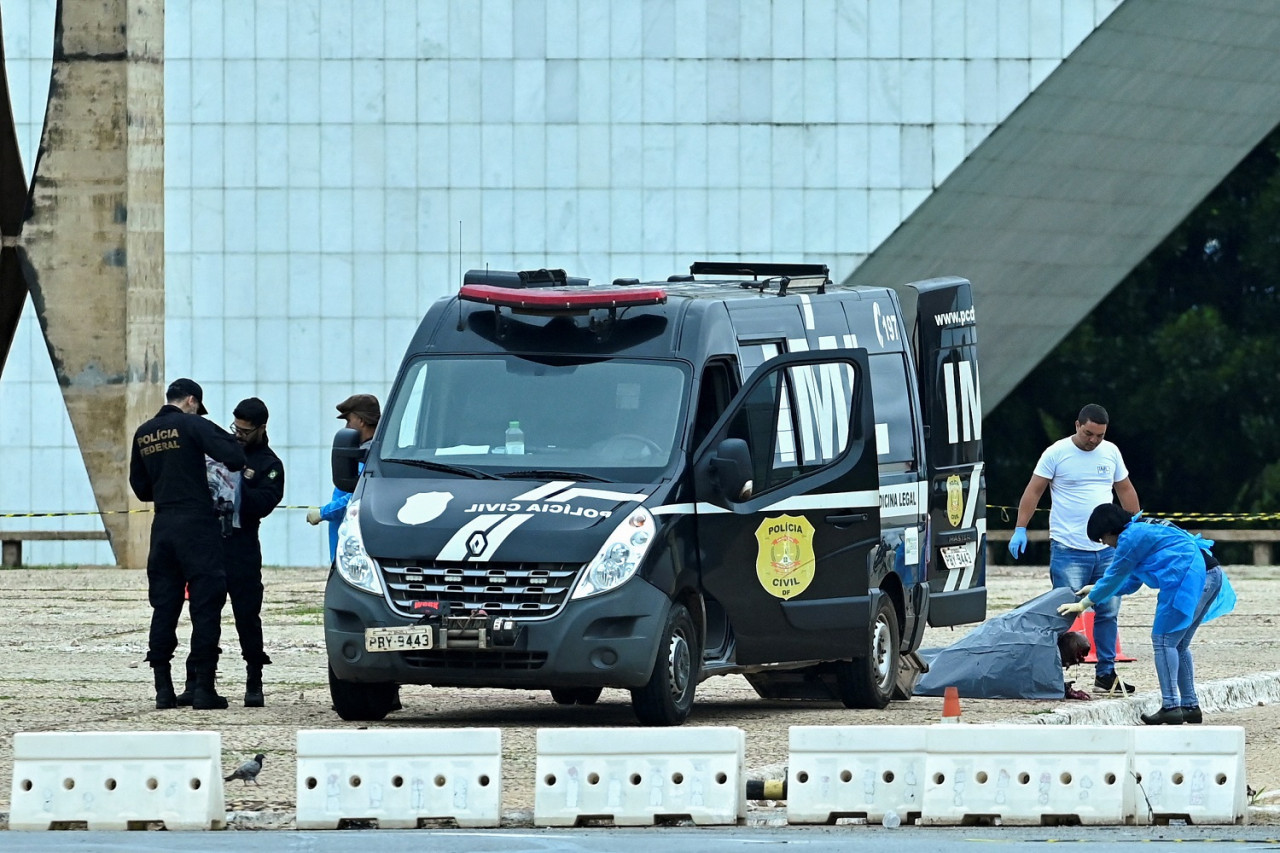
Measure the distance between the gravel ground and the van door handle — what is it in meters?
1.04

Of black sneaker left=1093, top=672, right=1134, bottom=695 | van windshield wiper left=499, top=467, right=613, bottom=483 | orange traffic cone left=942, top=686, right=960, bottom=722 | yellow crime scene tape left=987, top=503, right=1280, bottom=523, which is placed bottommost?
black sneaker left=1093, top=672, right=1134, bottom=695

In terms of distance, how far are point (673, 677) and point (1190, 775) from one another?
11.1 feet

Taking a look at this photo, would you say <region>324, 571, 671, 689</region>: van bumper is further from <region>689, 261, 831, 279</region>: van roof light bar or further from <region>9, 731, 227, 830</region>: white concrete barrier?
<region>689, 261, 831, 279</region>: van roof light bar

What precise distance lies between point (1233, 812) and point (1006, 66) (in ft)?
65.6

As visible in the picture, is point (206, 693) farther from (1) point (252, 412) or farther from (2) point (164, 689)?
(1) point (252, 412)

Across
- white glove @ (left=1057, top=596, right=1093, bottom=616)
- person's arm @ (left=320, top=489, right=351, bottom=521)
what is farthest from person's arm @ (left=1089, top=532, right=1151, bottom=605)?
person's arm @ (left=320, top=489, right=351, bottom=521)

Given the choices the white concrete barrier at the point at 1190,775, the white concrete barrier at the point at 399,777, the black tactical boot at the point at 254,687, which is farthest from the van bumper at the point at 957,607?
the white concrete barrier at the point at 399,777

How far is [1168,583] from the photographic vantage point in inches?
520

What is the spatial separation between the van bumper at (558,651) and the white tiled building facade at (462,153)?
1764 centimetres

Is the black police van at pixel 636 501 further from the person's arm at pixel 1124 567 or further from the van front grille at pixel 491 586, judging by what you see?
the person's arm at pixel 1124 567

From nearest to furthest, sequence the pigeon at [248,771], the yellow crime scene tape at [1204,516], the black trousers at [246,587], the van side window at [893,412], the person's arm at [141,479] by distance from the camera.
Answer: the pigeon at [248,771] → the person's arm at [141,479] → the black trousers at [246,587] → the van side window at [893,412] → the yellow crime scene tape at [1204,516]

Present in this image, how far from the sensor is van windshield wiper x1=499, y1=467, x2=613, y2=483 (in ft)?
41.6

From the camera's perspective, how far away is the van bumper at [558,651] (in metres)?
12.2

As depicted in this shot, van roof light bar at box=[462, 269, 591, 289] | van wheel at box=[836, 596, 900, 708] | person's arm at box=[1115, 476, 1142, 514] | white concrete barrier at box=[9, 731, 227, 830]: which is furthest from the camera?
person's arm at box=[1115, 476, 1142, 514]
